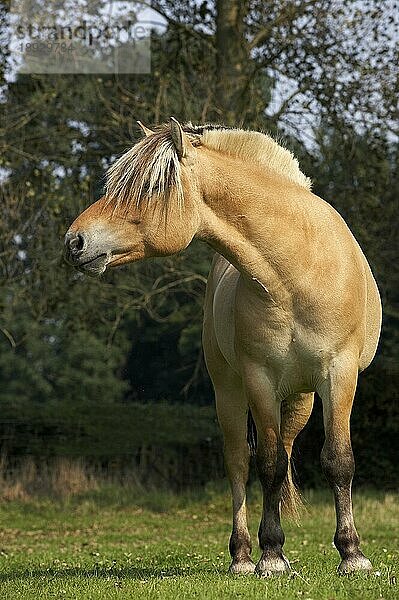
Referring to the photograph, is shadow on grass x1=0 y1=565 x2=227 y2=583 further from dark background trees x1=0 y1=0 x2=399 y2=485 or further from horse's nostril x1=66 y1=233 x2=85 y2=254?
dark background trees x1=0 y1=0 x2=399 y2=485

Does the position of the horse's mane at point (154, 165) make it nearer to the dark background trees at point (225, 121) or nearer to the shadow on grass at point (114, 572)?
the shadow on grass at point (114, 572)

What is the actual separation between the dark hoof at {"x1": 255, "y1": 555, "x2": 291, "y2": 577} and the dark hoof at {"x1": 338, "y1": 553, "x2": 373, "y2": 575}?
0.36 metres

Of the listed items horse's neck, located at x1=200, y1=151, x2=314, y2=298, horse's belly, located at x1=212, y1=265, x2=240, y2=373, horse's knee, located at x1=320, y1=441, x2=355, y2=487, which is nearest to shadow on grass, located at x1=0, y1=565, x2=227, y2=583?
horse's knee, located at x1=320, y1=441, x2=355, y2=487

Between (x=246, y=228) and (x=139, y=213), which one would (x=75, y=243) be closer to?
(x=139, y=213)

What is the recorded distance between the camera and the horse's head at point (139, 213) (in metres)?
5.19

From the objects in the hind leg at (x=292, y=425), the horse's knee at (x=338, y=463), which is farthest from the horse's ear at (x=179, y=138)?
the hind leg at (x=292, y=425)

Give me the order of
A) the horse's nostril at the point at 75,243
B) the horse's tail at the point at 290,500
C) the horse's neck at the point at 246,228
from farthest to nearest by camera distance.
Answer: the horse's tail at the point at 290,500 < the horse's neck at the point at 246,228 < the horse's nostril at the point at 75,243

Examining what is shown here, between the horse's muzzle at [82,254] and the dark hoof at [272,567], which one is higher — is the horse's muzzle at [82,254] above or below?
above

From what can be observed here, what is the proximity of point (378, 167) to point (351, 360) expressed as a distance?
10643 millimetres

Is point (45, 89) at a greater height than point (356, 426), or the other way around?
point (45, 89)

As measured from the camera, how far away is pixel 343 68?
15.3 meters

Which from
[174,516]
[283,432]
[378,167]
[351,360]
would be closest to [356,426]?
[174,516]

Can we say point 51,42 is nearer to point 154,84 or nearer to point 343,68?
point 154,84

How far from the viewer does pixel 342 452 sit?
5.55 m
